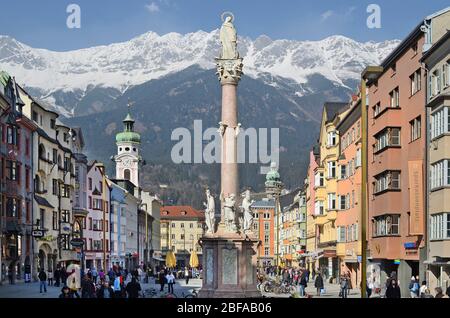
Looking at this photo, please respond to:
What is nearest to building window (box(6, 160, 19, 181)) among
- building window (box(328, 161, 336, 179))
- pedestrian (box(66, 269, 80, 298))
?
pedestrian (box(66, 269, 80, 298))

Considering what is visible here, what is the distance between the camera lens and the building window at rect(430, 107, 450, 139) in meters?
42.5

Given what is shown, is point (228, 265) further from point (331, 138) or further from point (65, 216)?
point (65, 216)

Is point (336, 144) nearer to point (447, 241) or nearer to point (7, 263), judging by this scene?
point (7, 263)

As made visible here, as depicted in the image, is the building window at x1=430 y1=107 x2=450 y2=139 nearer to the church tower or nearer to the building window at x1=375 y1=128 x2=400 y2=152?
the building window at x1=375 y1=128 x2=400 y2=152

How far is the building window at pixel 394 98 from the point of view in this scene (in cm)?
5337

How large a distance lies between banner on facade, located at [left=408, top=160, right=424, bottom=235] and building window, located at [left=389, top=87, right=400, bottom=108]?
21.1 ft

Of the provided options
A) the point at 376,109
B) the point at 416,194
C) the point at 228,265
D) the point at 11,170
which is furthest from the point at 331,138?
the point at 228,265

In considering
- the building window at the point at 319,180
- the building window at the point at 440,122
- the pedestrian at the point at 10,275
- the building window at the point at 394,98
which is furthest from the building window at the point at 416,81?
the building window at the point at 319,180

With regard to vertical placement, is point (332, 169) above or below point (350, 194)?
above

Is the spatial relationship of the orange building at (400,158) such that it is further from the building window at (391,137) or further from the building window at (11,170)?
the building window at (11,170)

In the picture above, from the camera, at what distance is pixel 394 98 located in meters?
54.5

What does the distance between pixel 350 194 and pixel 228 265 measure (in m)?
32.0

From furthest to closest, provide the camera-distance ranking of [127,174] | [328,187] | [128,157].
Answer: [128,157]
[127,174]
[328,187]
